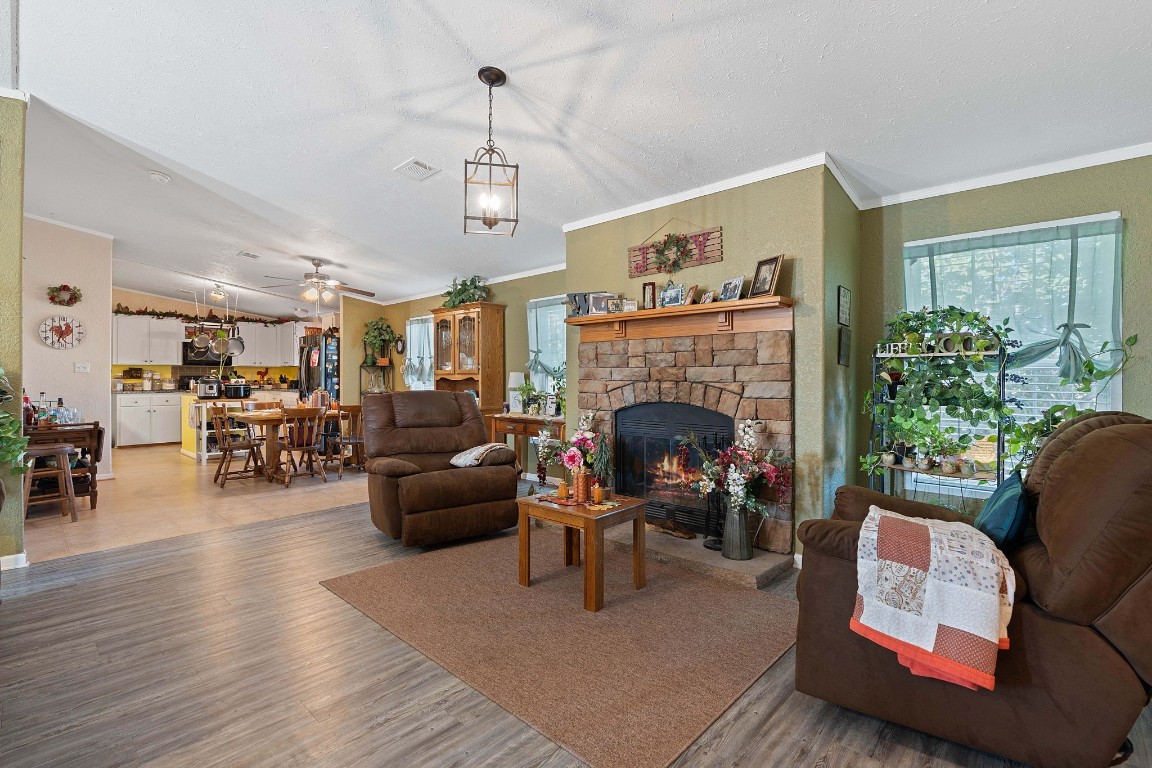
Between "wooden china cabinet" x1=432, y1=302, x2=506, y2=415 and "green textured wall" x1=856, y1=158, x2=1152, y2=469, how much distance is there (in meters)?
4.03

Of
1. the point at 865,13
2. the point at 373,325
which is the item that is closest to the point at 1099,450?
the point at 865,13

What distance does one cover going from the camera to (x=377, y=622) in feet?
8.46

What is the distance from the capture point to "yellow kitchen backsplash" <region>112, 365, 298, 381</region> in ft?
30.9

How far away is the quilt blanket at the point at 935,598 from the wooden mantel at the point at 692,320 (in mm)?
1949

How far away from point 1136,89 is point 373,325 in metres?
8.36

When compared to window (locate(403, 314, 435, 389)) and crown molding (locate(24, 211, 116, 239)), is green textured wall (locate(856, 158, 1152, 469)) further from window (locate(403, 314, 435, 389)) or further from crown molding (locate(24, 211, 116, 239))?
crown molding (locate(24, 211, 116, 239))

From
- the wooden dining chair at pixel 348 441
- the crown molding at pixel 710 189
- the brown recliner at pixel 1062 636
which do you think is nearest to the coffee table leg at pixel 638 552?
the brown recliner at pixel 1062 636

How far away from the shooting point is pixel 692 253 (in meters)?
3.96

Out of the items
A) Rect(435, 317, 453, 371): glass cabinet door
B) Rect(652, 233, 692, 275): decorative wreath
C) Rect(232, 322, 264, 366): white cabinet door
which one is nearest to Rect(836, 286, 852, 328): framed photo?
Rect(652, 233, 692, 275): decorative wreath

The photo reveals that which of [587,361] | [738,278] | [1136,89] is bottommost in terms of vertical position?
[587,361]

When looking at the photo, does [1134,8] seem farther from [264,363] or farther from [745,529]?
[264,363]

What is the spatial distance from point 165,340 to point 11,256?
725cm

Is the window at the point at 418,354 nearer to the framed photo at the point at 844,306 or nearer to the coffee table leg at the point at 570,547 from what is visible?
the coffee table leg at the point at 570,547

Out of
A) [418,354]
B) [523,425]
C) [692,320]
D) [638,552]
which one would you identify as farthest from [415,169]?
[418,354]
